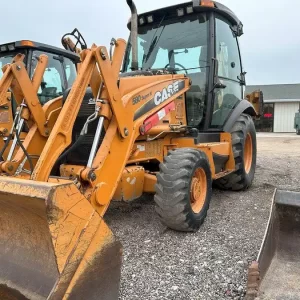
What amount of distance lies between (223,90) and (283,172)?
3264mm

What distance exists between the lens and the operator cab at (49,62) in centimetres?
626

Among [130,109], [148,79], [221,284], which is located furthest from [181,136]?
[221,284]

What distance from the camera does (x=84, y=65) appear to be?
2.85 meters

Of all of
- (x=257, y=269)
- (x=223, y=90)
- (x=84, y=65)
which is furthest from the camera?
(x=223, y=90)

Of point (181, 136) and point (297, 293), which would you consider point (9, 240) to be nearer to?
point (297, 293)

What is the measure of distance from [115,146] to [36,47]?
404cm

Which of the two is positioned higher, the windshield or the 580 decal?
the windshield

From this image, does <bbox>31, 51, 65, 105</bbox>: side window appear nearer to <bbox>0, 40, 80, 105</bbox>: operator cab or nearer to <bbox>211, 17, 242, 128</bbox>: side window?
<bbox>0, 40, 80, 105</bbox>: operator cab

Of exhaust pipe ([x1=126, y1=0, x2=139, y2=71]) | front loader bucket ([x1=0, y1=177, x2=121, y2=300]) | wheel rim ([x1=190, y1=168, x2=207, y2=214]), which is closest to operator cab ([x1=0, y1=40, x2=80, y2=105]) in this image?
exhaust pipe ([x1=126, y1=0, x2=139, y2=71])

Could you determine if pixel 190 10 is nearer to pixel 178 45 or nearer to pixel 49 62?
pixel 178 45

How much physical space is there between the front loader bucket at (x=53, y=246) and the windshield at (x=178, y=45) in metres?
2.88

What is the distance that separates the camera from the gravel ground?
259cm

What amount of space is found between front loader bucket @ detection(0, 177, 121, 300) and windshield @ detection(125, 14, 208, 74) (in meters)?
2.88

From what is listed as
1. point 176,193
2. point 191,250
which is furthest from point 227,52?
point 191,250
